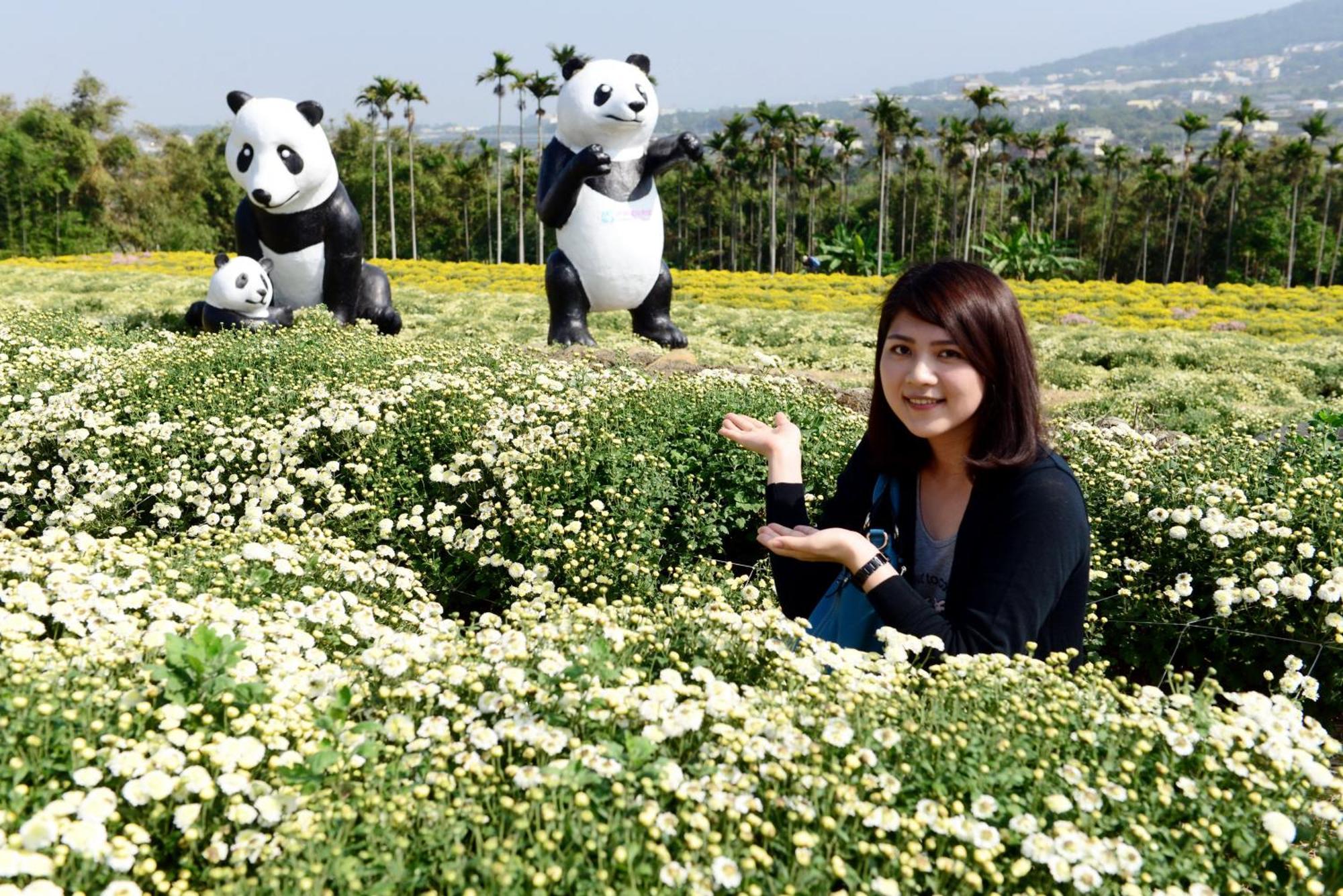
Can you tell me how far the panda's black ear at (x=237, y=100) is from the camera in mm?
9852

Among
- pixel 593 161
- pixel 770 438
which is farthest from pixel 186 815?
pixel 593 161

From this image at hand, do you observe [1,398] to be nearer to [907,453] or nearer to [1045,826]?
[907,453]

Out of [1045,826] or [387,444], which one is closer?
[1045,826]

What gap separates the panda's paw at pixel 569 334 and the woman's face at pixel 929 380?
7.35 metres

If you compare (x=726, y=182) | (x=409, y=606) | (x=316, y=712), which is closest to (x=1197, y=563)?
(x=409, y=606)

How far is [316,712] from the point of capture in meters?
2.17

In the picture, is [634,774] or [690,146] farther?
[690,146]

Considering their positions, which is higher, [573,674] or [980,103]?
[980,103]

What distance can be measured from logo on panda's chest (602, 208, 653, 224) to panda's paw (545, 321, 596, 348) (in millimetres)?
1031

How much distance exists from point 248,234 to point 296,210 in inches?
27.1

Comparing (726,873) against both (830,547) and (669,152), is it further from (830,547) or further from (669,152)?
(669,152)

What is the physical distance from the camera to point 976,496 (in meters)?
2.55

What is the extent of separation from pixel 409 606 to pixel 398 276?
80.5 ft

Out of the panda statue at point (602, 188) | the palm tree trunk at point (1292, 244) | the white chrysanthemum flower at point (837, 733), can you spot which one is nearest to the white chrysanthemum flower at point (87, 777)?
the white chrysanthemum flower at point (837, 733)
